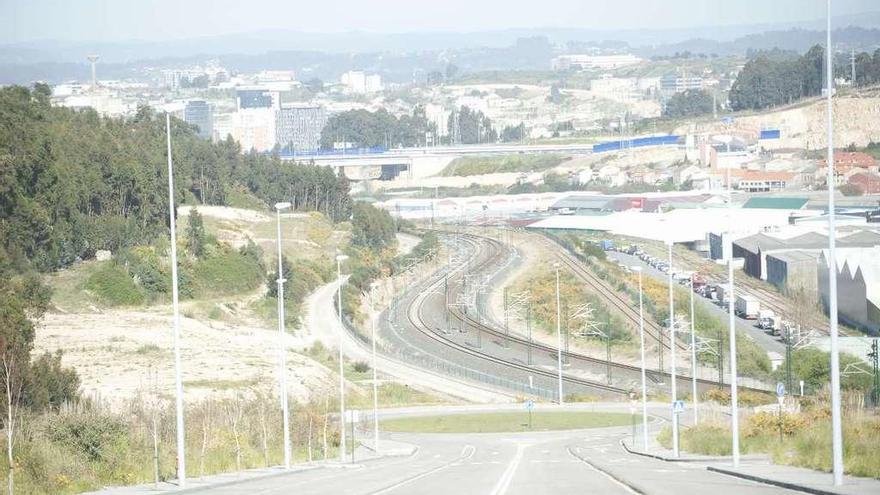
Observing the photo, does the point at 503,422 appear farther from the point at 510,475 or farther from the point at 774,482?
the point at 774,482

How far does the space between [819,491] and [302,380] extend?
3629cm

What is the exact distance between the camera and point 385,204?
175250 millimetres

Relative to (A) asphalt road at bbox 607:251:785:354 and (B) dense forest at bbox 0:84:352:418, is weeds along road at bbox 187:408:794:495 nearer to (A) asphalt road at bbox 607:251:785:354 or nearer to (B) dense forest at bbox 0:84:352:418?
(B) dense forest at bbox 0:84:352:418

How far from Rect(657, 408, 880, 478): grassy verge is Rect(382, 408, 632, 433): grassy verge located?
8.15 metres

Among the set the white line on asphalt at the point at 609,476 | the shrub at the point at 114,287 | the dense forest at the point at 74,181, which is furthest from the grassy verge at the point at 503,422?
the shrub at the point at 114,287

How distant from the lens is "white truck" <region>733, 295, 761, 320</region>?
80250 millimetres

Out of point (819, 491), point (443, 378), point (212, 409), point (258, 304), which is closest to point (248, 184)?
point (258, 304)

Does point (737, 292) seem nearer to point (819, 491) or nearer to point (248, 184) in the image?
point (248, 184)

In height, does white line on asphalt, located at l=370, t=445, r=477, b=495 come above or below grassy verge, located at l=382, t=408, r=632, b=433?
above

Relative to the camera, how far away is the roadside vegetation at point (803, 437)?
2905 centimetres

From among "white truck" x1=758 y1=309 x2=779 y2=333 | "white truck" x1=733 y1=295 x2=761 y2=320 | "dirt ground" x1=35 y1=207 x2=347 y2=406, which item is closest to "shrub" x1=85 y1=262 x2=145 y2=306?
"dirt ground" x1=35 y1=207 x2=347 y2=406

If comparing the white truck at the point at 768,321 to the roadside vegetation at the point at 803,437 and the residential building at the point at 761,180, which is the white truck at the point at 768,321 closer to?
the roadside vegetation at the point at 803,437

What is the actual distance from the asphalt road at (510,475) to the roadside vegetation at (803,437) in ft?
5.27

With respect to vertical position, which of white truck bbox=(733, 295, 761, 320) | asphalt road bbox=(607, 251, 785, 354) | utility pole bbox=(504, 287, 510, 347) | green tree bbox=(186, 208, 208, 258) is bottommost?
utility pole bbox=(504, 287, 510, 347)
